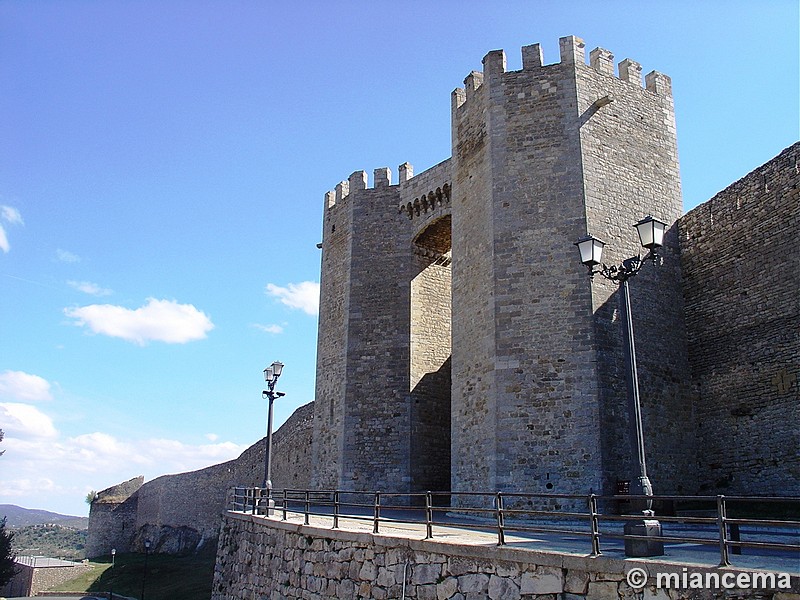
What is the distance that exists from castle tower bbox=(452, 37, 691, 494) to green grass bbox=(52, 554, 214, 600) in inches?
568

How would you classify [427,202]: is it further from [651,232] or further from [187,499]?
[187,499]

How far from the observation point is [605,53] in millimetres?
15898

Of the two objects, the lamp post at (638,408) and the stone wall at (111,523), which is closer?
the lamp post at (638,408)

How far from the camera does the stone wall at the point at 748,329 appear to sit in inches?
516

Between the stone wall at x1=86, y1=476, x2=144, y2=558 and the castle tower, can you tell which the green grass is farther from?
the castle tower

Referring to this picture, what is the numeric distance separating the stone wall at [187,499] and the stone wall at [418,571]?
14.1 meters

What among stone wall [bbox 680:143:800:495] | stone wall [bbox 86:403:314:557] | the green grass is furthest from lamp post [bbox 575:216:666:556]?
stone wall [bbox 86:403:314:557]

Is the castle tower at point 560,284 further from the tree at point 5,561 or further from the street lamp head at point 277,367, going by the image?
the tree at point 5,561

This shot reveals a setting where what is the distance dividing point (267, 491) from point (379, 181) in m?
10.8

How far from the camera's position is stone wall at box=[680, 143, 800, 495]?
43.0 feet

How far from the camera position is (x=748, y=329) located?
46.0 ft

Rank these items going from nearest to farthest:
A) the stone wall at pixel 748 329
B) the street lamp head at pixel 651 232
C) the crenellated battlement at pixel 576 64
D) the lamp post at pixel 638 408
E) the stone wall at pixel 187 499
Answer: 1. the lamp post at pixel 638 408
2. the street lamp head at pixel 651 232
3. the stone wall at pixel 748 329
4. the crenellated battlement at pixel 576 64
5. the stone wall at pixel 187 499

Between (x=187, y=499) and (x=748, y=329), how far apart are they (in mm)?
33408

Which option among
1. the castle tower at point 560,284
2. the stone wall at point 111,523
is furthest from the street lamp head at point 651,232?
the stone wall at point 111,523
